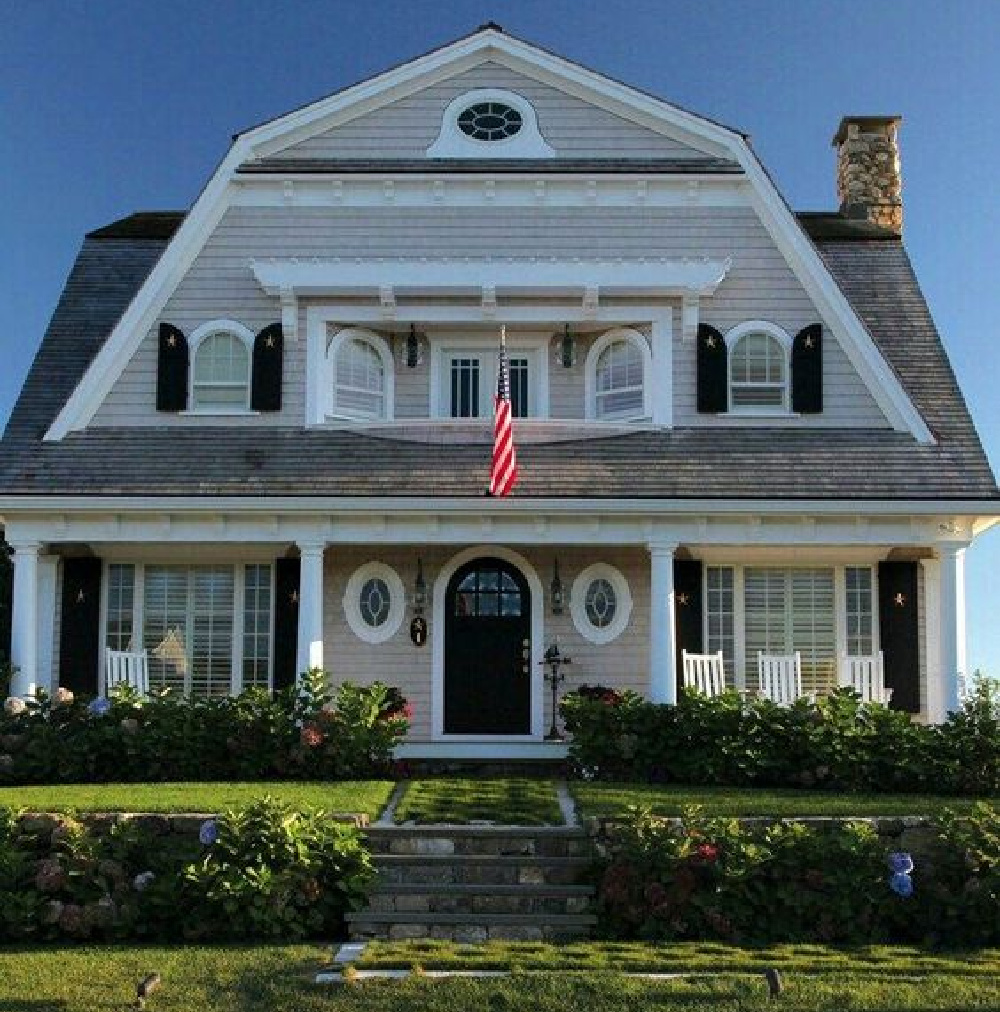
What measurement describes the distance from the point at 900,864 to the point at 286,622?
8.09m

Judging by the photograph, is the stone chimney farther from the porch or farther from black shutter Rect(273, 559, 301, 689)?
black shutter Rect(273, 559, 301, 689)

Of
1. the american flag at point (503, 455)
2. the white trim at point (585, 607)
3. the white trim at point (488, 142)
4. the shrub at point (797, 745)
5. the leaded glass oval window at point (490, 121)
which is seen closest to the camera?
the shrub at point (797, 745)

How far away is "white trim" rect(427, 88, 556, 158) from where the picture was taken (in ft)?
54.3

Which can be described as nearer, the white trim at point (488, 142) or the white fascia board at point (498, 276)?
the white fascia board at point (498, 276)

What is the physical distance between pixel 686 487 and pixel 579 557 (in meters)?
1.71

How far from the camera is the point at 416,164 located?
16422 millimetres

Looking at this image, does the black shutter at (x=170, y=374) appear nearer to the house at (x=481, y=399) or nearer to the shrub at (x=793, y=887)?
the house at (x=481, y=399)

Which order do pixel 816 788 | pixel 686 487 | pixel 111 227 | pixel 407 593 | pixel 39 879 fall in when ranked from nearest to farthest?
pixel 39 879, pixel 816 788, pixel 686 487, pixel 407 593, pixel 111 227

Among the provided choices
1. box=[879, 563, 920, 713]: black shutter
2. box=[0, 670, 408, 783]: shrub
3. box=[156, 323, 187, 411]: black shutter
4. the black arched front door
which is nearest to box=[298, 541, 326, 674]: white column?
box=[0, 670, 408, 783]: shrub

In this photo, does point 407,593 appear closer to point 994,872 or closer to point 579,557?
point 579,557

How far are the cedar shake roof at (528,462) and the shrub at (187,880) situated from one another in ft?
18.3

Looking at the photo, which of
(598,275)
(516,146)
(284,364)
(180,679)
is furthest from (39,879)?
(516,146)

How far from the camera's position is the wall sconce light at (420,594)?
16.1 meters

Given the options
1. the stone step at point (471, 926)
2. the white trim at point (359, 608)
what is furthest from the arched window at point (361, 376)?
the stone step at point (471, 926)
